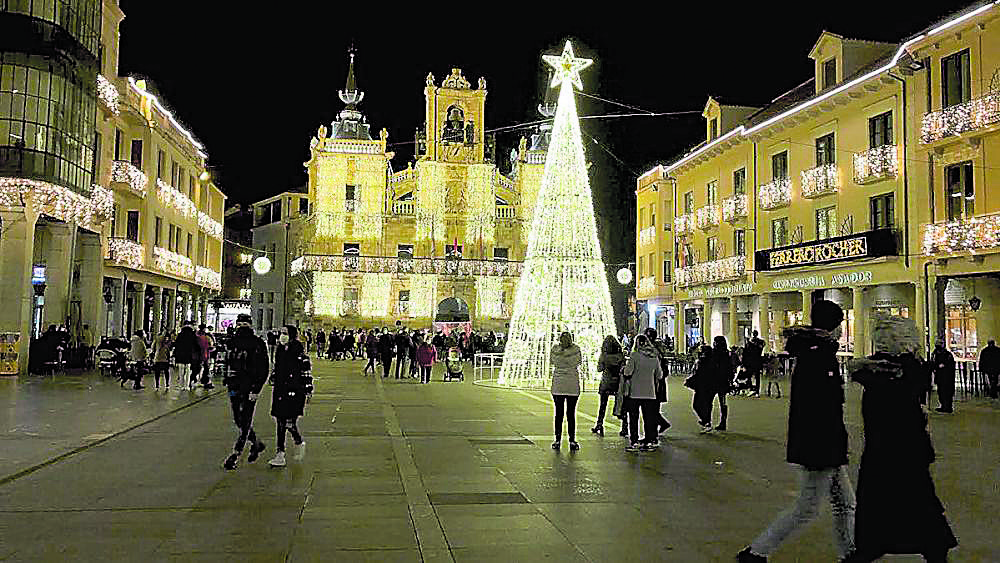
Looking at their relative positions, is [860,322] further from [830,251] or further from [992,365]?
[992,365]

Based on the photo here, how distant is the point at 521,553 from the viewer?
6.61 meters

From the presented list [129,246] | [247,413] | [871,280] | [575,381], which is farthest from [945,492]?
[129,246]

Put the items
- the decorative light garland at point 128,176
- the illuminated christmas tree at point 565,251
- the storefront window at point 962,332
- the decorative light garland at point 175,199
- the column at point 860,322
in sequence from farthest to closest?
the decorative light garland at point 175,199 < the decorative light garland at point 128,176 < the column at point 860,322 < the storefront window at point 962,332 < the illuminated christmas tree at point 565,251

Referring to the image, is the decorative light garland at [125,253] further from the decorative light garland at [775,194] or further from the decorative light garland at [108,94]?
the decorative light garland at [775,194]

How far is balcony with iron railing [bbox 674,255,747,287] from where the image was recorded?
3745 centimetres

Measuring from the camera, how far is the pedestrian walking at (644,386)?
12875mm

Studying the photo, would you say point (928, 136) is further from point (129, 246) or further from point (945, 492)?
point (129, 246)

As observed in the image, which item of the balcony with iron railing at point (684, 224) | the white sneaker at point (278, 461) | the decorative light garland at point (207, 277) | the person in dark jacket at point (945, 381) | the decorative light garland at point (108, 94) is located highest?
the decorative light garland at point (108, 94)

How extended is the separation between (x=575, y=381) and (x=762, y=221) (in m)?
25.3

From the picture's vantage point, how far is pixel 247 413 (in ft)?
35.9

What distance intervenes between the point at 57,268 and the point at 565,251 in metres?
17.1

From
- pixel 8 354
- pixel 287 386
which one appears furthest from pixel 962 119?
pixel 8 354

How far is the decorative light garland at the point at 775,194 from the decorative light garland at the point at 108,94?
24.9m

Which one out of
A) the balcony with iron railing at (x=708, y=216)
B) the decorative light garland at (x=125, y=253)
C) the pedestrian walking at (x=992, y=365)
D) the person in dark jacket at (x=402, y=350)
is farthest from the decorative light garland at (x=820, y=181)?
the decorative light garland at (x=125, y=253)
